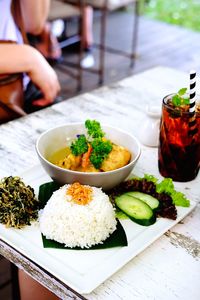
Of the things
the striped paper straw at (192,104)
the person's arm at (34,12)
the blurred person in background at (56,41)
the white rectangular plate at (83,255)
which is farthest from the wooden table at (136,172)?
the blurred person in background at (56,41)

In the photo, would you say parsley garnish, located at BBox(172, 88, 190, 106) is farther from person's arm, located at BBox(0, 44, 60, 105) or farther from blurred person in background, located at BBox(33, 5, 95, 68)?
blurred person in background, located at BBox(33, 5, 95, 68)

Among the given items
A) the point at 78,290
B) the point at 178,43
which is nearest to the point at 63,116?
the point at 78,290

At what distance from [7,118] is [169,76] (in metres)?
0.69

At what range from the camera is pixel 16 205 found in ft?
3.34

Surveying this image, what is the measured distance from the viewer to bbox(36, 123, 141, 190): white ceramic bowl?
1.07 m

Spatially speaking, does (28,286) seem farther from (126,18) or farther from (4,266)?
(126,18)

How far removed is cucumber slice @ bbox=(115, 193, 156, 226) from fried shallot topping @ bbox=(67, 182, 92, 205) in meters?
0.10

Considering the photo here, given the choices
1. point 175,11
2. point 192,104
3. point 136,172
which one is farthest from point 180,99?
Answer: point 175,11

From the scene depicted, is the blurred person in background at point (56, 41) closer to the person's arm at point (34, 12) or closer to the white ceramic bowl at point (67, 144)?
the person's arm at point (34, 12)

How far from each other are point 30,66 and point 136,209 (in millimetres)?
842

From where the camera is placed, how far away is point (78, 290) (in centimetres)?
86

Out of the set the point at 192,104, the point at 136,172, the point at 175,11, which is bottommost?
the point at 175,11

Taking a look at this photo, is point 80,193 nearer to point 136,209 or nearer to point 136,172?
point 136,209

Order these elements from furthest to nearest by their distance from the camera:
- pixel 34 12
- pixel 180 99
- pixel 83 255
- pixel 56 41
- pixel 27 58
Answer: pixel 56 41, pixel 34 12, pixel 27 58, pixel 180 99, pixel 83 255
